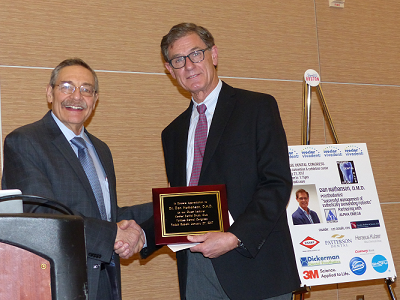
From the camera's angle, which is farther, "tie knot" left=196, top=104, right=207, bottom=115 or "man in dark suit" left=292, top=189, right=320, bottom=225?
"man in dark suit" left=292, top=189, right=320, bottom=225

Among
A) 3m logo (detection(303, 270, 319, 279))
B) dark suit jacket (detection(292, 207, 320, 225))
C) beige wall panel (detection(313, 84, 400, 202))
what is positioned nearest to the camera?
3m logo (detection(303, 270, 319, 279))

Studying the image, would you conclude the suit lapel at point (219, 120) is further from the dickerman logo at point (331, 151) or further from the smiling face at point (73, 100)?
the dickerman logo at point (331, 151)

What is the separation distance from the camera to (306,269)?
2592 mm

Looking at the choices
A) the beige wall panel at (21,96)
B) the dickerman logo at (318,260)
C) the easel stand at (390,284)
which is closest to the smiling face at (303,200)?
the dickerman logo at (318,260)

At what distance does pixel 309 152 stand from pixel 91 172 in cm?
147

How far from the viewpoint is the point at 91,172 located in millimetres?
2088

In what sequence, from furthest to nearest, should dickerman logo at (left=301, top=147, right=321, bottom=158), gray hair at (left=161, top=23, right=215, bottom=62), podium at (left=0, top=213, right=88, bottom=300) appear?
dickerman logo at (left=301, top=147, right=321, bottom=158) < gray hair at (left=161, top=23, right=215, bottom=62) < podium at (left=0, top=213, right=88, bottom=300)

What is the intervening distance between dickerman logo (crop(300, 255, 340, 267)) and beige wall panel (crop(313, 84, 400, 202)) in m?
1.39

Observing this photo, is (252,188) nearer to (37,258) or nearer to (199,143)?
(199,143)

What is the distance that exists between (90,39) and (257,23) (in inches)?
53.9

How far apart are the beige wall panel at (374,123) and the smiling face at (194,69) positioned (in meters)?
1.83

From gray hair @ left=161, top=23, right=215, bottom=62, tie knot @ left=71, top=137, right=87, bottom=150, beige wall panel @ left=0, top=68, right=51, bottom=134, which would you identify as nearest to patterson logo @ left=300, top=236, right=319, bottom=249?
gray hair @ left=161, top=23, right=215, bottom=62

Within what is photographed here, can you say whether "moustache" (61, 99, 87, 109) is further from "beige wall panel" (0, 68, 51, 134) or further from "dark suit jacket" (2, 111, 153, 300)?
"beige wall panel" (0, 68, 51, 134)

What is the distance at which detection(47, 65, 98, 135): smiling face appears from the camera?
217 cm
